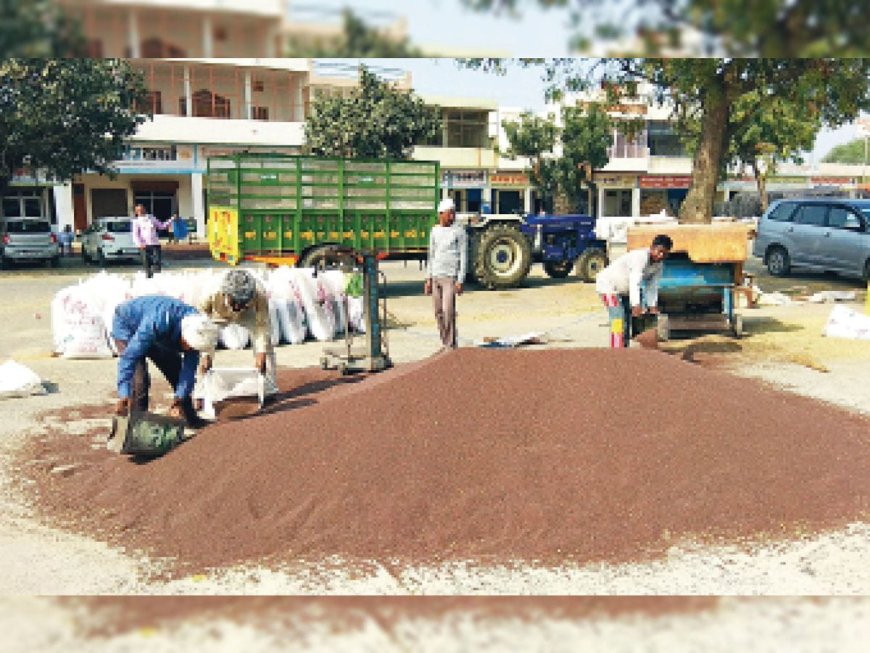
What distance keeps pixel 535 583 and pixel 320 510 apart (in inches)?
52.2

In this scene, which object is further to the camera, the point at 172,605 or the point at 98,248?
the point at 98,248

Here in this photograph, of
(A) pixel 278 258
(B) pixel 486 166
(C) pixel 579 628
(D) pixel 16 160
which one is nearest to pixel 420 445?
(C) pixel 579 628

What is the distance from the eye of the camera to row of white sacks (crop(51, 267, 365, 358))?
9102 millimetres

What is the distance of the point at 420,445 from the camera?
498 cm

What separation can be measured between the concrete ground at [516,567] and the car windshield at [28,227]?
5188 mm

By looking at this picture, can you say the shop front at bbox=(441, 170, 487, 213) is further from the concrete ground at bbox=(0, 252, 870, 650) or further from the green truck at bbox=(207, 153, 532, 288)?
the concrete ground at bbox=(0, 252, 870, 650)

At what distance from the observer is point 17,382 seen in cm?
741

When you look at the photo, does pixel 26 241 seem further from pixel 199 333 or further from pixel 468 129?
pixel 468 129

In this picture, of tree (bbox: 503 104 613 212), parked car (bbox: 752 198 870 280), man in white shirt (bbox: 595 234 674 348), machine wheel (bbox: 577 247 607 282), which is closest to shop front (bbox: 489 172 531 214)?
tree (bbox: 503 104 613 212)

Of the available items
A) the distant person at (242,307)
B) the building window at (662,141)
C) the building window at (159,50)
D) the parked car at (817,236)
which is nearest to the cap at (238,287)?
the distant person at (242,307)

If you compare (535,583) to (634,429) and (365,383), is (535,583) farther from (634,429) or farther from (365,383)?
(365,383)

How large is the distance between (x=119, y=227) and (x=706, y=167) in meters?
15.6

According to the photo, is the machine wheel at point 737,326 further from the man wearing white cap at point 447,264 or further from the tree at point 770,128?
the tree at point 770,128

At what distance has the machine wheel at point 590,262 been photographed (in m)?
16.8
